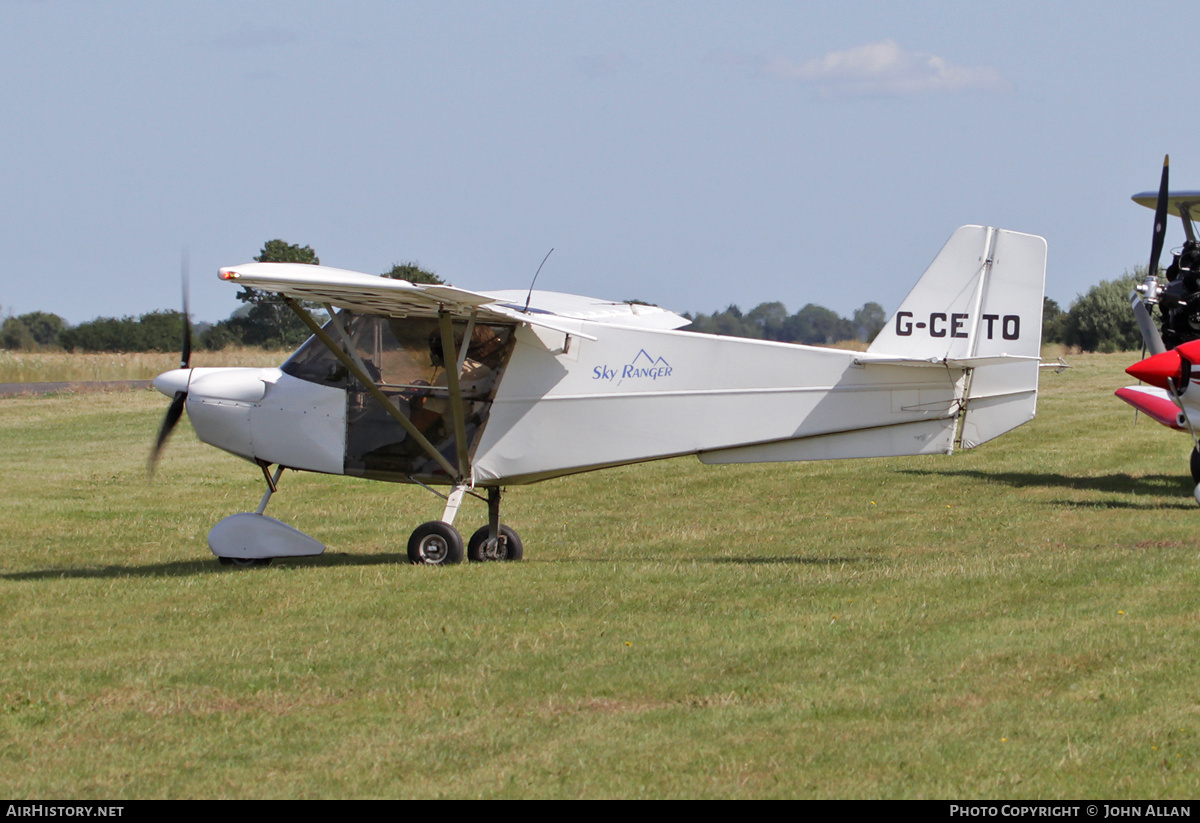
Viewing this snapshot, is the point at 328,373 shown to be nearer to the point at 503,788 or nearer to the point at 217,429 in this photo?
the point at 217,429

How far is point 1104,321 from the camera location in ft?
203

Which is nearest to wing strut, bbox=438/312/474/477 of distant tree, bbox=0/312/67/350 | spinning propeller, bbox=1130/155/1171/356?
spinning propeller, bbox=1130/155/1171/356

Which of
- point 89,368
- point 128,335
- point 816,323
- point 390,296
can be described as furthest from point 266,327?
point 390,296

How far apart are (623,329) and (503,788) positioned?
246 inches

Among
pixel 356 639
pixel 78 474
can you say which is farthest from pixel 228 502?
pixel 356 639

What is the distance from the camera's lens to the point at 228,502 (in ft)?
55.4

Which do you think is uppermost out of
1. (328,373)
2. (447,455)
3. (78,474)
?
(328,373)

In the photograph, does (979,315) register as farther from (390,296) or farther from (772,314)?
(772,314)

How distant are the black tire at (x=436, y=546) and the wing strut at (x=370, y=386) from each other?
50 cm

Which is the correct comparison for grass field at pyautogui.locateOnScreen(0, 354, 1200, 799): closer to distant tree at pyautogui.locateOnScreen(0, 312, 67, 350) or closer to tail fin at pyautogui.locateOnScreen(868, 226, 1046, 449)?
tail fin at pyautogui.locateOnScreen(868, 226, 1046, 449)

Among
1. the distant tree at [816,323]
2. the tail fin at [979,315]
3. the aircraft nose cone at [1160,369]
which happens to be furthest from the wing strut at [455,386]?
the distant tree at [816,323]

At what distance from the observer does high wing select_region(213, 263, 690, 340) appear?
932 centimetres

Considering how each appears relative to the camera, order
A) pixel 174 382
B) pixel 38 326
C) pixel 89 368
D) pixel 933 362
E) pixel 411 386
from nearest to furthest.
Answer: pixel 933 362 → pixel 411 386 → pixel 174 382 → pixel 89 368 → pixel 38 326

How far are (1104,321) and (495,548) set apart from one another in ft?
188
